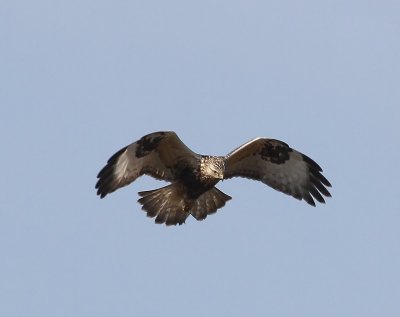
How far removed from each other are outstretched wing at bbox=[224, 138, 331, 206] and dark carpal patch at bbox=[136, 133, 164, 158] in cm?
Result: 147

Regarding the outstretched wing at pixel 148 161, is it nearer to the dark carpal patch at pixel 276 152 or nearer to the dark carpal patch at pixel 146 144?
the dark carpal patch at pixel 146 144

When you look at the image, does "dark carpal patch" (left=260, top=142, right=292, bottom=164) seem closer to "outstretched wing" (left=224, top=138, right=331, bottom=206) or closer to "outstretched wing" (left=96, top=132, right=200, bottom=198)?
"outstretched wing" (left=224, top=138, right=331, bottom=206)

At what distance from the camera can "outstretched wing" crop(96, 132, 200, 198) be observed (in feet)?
61.3

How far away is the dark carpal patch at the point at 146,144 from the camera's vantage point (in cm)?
1886

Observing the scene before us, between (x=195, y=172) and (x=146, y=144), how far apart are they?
87cm

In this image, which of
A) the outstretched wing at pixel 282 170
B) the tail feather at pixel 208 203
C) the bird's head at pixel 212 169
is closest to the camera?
the bird's head at pixel 212 169

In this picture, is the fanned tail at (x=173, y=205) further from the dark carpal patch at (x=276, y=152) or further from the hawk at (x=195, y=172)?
the dark carpal patch at (x=276, y=152)

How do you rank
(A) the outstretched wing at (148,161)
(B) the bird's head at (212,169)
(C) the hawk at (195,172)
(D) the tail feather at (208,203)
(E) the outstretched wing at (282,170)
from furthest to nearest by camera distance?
(E) the outstretched wing at (282,170)
(D) the tail feather at (208,203)
(B) the bird's head at (212,169)
(C) the hawk at (195,172)
(A) the outstretched wing at (148,161)

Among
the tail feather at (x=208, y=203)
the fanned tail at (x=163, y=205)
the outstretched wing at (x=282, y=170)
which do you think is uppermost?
the outstretched wing at (x=282, y=170)

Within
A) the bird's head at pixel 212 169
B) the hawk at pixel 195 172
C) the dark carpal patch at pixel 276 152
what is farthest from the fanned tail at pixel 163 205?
the dark carpal patch at pixel 276 152

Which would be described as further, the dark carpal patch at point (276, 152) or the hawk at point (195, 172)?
the dark carpal patch at point (276, 152)

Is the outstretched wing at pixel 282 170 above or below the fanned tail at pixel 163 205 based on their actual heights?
above

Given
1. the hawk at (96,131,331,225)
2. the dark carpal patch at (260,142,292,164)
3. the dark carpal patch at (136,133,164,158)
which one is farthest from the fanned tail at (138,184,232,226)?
the dark carpal patch at (260,142,292,164)

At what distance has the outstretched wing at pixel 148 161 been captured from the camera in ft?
61.3
